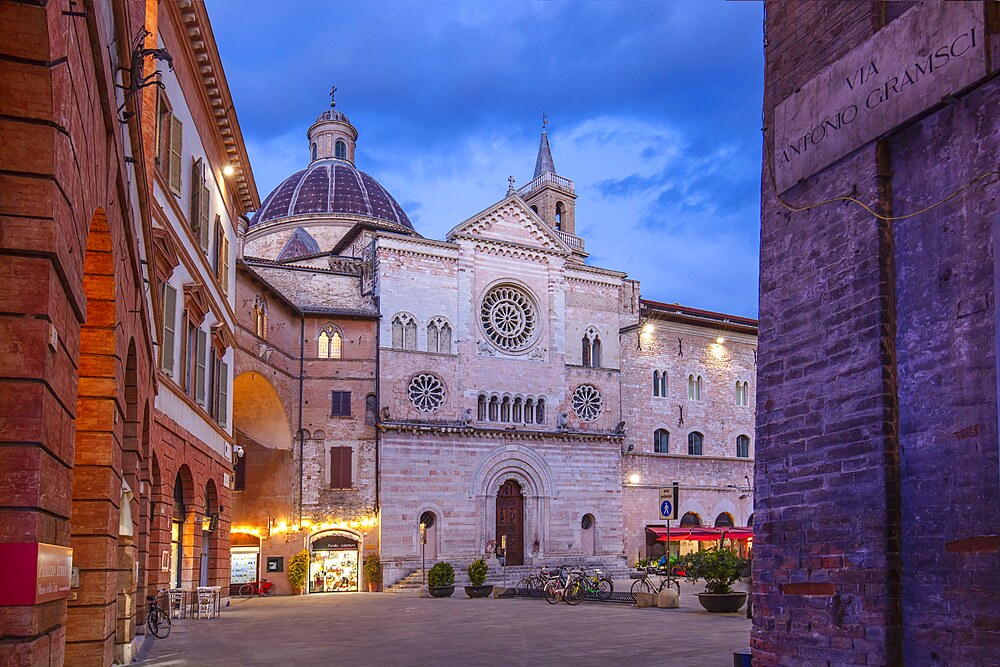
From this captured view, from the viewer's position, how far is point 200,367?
22.4 meters

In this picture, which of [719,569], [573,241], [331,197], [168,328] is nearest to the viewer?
[168,328]

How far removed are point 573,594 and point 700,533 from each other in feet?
53.5

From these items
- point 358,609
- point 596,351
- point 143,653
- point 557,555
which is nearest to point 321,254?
point 596,351

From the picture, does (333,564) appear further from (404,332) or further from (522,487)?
(404,332)

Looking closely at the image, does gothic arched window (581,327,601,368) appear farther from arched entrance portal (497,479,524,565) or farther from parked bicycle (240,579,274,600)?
parked bicycle (240,579,274,600)

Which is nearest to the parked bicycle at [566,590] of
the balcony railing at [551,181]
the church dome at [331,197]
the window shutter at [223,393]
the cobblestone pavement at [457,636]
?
the cobblestone pavement at [457,636]

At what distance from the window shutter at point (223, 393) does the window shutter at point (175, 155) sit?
7.86m

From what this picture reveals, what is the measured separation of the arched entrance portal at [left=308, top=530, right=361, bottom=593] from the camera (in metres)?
35.8

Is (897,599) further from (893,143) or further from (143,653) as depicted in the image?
(143,653)

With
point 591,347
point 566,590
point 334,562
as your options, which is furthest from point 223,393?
point 591,347

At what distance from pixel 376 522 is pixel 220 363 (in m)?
13.0

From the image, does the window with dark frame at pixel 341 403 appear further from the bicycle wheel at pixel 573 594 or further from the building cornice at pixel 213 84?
the bicycle wheel at pixel 573 594

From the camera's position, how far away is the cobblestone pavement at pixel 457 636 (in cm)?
1401

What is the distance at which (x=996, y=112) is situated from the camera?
6.55 m
